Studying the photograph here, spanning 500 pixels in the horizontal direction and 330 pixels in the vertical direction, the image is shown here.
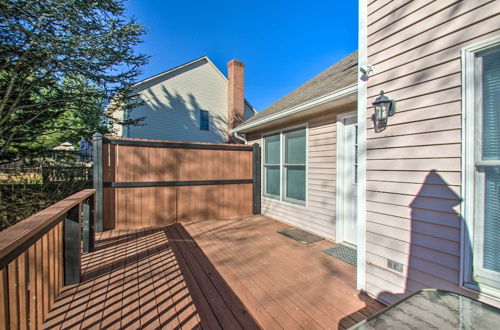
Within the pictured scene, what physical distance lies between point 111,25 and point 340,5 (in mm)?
6550

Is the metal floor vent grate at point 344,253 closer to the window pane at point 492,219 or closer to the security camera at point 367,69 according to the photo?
the window pane at point 492,219

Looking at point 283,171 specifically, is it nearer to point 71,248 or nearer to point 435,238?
point 435,238

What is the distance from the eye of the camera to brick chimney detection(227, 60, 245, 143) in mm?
11602

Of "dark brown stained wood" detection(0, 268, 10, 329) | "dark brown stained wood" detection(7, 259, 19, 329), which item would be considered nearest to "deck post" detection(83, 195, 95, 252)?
"dark brown stained wood" detection(7, 259, 19, 329)

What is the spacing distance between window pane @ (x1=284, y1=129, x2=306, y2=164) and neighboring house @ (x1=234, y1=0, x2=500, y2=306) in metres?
2.07

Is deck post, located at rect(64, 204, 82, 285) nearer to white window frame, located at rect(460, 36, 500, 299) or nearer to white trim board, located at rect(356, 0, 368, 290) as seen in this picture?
white trim board, located at rect(356, 0, 368, 290)

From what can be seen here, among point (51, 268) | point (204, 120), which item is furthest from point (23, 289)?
point (204, 120)

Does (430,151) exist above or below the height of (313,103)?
below

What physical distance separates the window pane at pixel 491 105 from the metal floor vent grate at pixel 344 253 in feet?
6.51

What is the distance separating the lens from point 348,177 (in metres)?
3.50

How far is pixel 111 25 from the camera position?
5.33 m

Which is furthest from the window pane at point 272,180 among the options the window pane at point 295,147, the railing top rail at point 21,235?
A: the railing top rail at point 21,235

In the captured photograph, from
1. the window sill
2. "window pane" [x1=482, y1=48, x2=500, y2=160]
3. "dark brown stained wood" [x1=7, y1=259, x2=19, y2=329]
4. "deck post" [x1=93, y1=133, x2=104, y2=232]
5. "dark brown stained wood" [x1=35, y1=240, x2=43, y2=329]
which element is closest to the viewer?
"dark brown stained wood" [x1=7, y1=259, x2=19, y2=329]

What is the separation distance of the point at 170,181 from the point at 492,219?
469 centimetres
